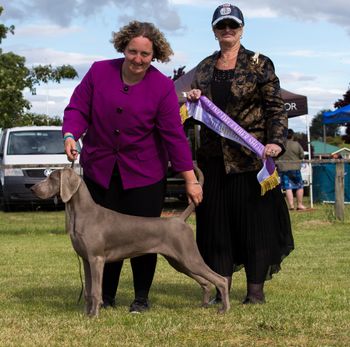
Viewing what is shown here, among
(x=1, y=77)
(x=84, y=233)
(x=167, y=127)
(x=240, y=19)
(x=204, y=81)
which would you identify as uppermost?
(x=1, y=77)

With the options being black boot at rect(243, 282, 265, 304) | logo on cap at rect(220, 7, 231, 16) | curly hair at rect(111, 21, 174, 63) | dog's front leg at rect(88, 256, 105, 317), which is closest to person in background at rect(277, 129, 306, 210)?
black boot at rect(243, 282, 265, 304)

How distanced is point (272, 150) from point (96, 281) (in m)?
1.77

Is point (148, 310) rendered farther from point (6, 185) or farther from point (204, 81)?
point (6, 185)

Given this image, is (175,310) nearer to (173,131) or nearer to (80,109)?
(173,131)

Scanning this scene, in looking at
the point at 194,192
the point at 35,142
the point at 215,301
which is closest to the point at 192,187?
the point at 194,192

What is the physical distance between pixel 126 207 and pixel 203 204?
2.47ft

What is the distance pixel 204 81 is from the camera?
662 centimetres

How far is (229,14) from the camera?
623 centimetres

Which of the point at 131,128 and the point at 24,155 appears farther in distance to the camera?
the point at 24,155

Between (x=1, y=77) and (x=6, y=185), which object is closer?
(x=6, y=185)

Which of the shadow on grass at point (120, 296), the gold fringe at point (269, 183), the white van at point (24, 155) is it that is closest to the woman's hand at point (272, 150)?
the gold fringe at point (269, 183)

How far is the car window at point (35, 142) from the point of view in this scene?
18328 mm

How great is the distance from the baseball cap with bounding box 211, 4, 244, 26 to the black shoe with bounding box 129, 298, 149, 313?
2351 millimetres

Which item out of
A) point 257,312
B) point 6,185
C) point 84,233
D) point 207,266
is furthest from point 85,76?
point 6,185
